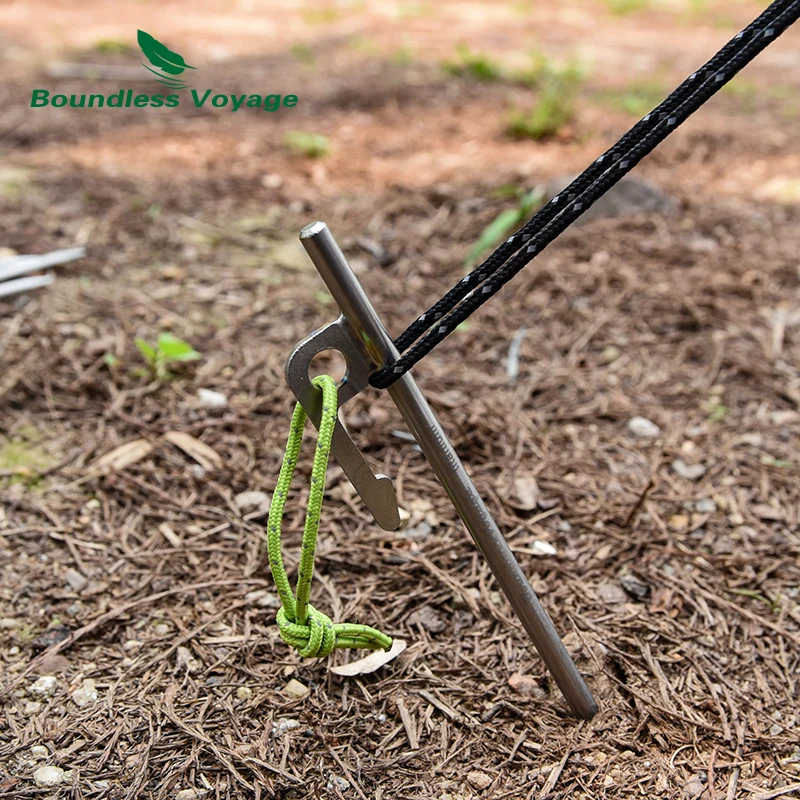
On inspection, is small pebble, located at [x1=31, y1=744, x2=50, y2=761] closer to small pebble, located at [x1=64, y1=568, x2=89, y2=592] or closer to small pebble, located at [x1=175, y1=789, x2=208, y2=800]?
small pebble, located at [x1=175, y1=789, x2=208, y2=800]

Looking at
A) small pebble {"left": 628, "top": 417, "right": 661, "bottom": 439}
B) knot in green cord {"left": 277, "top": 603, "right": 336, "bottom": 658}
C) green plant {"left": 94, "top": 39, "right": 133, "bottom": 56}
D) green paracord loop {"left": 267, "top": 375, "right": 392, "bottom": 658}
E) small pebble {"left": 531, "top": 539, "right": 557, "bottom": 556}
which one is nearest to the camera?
green paracord loop {"left": 267, "top": 375, "right": 392, "bottom": 658}

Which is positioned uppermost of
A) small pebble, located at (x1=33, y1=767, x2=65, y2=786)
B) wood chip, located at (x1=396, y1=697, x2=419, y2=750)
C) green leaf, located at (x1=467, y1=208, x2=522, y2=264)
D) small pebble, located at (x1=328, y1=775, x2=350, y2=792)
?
green leaf, located at (x1=467, y1=208, x2=522, y2=264)

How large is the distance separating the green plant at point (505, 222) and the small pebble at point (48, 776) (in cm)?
212

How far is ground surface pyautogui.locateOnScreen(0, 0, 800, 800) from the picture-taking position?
54.4 inches

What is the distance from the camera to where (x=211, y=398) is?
2.22 m

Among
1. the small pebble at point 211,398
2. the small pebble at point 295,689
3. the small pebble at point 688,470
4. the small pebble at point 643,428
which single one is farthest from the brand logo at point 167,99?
the small pebble at point 295,689

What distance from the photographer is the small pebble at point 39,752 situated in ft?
4.32

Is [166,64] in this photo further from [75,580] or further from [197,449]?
[75,580]

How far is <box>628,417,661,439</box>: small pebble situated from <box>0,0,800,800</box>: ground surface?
0.02m

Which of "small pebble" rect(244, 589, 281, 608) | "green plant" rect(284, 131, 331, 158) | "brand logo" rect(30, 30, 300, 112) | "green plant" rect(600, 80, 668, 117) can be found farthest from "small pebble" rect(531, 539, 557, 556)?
"brand logo" rect(30, 30, 300, 112)

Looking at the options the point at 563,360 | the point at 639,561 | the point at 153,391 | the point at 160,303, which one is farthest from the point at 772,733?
the point at 160,303

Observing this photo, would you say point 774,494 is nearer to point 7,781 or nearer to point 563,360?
point 563,360

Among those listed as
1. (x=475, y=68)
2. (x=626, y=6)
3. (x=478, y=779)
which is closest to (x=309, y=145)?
(x=475, y=68)

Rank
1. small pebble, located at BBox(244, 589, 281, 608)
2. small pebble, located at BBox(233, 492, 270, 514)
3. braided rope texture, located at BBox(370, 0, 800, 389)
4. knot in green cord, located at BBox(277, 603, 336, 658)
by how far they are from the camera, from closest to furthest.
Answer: braided rope texture, located at BBox(370, 0, 800, 389), knot in green cord, located at BBox(277, 603, 336, 658), small pebble, located at BBox(244, 589, 281, 608), small pebble, located at BBox(233, 492, 270, 514)
